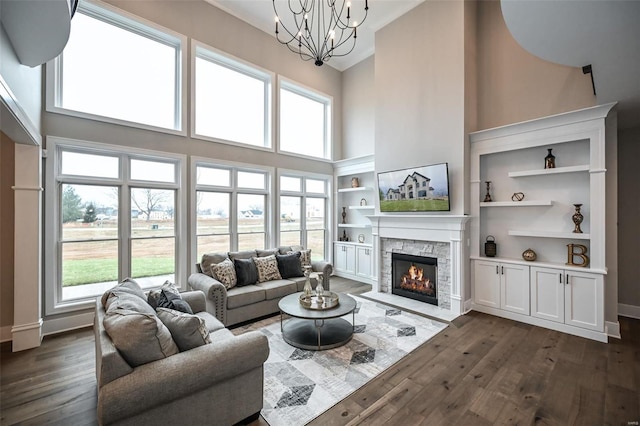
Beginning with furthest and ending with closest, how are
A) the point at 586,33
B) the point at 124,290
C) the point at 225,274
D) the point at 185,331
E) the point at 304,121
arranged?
the point at 304,121 → the point at 225,274 → the point at 124,290 → the point at 586,33 → the point at 185,331

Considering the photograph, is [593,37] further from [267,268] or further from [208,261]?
[208,261]

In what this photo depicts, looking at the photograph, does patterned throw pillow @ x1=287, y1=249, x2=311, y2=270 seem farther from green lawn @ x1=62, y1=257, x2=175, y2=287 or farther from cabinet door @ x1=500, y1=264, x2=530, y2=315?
cabinet door @ x1=500, y1=264, x2=530, y2=315

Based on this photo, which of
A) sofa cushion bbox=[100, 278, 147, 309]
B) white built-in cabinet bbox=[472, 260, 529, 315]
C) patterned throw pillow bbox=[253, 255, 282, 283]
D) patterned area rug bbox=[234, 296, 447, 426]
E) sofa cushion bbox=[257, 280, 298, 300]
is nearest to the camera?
patterned area rug bbox=[234, 296, 447, 426]

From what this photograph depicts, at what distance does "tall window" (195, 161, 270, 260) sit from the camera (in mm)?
5051

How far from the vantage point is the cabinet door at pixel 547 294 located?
3.66m

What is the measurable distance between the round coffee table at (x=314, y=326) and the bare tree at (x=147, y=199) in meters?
2.78

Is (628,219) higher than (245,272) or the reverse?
higher

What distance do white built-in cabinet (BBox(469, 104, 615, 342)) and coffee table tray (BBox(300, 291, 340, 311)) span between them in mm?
2577

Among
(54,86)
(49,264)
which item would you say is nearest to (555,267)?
(49,264)

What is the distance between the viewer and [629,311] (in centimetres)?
409

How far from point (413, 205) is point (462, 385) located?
2.97m

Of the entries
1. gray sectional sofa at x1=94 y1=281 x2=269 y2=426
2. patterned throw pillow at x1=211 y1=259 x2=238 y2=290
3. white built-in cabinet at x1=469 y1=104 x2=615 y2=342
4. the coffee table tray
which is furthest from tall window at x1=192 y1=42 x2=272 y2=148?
white built-in cabinet at x1=469 y1=104 x2=615 y2=342

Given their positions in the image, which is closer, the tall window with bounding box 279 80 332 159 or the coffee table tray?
the coffee table tray

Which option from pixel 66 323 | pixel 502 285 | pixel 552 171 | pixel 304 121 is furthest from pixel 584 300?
pixel 66 323
